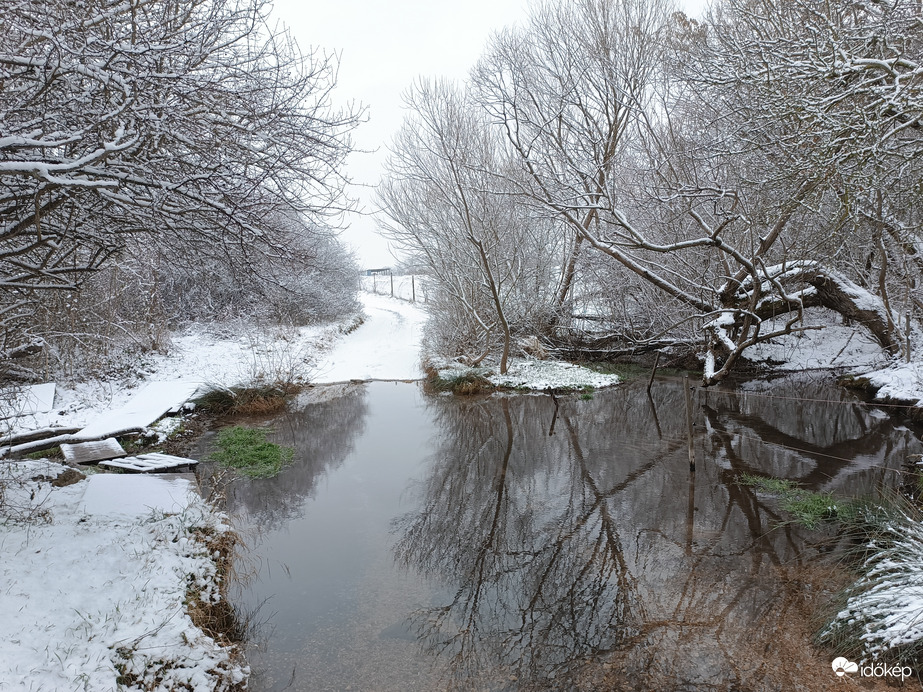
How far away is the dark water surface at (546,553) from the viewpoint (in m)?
3.83

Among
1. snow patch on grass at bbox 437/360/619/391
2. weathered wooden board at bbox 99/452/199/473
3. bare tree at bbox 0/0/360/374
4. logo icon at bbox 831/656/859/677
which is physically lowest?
logo icon at bbox 831/656/859/677

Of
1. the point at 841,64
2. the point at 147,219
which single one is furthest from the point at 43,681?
A: the point at 841,64

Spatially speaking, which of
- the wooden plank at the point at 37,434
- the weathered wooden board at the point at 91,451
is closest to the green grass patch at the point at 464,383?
the weathered wooden board at the point at 91,451

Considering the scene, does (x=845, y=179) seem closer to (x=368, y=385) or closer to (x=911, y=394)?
(x=911, y=394)

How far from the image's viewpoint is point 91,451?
7.34 metres

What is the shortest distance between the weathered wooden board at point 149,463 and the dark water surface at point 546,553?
3.08ft

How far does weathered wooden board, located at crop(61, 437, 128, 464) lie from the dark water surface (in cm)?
190

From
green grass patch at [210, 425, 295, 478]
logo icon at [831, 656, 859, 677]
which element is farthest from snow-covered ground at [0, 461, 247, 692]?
logo icon at [831, 656, 859, 677]

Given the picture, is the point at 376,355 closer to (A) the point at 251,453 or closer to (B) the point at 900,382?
(A) the point at 251,453

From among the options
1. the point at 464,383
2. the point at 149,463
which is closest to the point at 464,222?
the point at 464,383

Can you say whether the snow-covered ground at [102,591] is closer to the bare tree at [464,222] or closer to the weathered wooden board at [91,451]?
the weathered wooden board at [91,451]

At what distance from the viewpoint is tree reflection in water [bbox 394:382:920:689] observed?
3.83m

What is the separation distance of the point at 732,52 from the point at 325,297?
17.5 meters

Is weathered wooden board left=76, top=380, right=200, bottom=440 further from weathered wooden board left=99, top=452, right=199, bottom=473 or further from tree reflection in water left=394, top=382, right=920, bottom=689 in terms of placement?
tree reflection in water left=394, top=382, right=920, bottom=689
